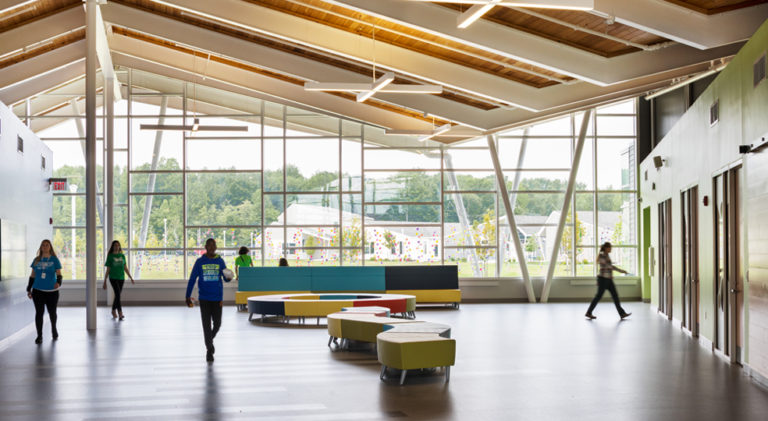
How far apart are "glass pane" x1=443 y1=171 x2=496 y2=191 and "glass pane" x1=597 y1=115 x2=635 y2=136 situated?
3.33 m

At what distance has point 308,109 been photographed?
2134 centimetres

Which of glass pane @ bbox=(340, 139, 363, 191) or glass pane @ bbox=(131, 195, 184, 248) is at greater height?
glass pane @ bbox=(340, 139, 363, 191)

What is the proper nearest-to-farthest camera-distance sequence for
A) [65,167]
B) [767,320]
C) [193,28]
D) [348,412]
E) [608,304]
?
[348,412]
[767,320]
[193,28]
[608,304]
[65,167]

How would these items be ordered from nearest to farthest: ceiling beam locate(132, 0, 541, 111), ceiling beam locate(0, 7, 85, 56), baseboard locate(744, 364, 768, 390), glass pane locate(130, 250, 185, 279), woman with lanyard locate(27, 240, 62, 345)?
1. baseboard locate(744, 364, 768, 390)
2. woman with lanyard locate(27, 240, 62, 345)
3. ceiling beam locate(132, 0, 541, 111)
4. ceiling beam locate(0, 7, 85, 56)
5. glass pane locate(130, 250, 185, 279)

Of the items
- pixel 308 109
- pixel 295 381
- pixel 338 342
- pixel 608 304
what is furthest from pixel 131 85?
pixel 295 381

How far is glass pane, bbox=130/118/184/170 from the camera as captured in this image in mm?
21031

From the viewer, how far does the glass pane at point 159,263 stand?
2086 centimetres

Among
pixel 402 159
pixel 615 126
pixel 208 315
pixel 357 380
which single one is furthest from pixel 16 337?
pixel 615 126

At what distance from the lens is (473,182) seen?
21.7m

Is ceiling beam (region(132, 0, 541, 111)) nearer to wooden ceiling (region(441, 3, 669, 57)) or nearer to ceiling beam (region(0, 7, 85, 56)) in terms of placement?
ceiling beam (region(0, 7, 85, 56))

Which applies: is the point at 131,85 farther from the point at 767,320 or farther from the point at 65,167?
the point at 767,320

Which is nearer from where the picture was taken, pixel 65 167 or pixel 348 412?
pixel 348 412

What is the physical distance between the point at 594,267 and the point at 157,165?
12.6 metres

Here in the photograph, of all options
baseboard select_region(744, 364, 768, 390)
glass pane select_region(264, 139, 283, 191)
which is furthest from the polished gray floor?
glass pane select_region(264, 139, 283, 191)
